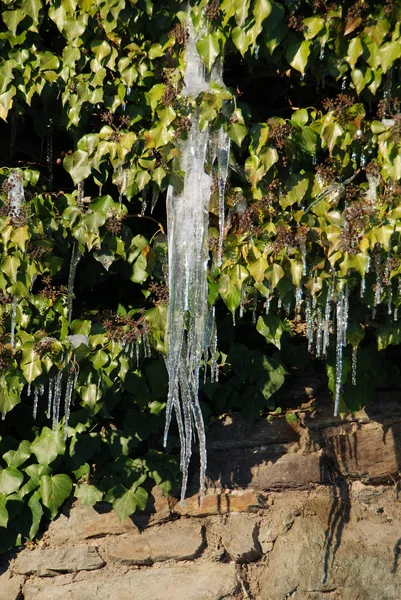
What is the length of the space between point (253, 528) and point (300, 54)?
198 centimetres

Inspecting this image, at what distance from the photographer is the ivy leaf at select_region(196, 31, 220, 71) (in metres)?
3.04

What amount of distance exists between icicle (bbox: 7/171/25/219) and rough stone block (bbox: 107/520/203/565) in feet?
4.98

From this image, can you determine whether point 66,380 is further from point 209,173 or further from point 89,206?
point 209,173

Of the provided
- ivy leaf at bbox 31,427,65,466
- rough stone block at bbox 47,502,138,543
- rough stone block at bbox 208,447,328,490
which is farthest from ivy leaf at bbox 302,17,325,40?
rough stone block at bbox 47,502,138,543

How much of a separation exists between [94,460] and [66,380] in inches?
21.0

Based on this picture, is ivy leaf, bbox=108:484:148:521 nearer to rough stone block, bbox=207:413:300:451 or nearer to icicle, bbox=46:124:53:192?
rough stone block, bbox=207:413:300:451

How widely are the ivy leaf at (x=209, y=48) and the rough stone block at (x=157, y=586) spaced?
6.84 feet

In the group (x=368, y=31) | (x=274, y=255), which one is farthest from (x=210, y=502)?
(x=368, y=31)

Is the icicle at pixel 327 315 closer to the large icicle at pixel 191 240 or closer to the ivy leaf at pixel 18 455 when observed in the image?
the large icicle at pixel 191 240

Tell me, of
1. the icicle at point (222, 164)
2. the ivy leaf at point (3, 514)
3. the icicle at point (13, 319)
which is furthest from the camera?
the ivy leaf at point (3, 514)

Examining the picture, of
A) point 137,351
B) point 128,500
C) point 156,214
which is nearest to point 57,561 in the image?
point 128,500

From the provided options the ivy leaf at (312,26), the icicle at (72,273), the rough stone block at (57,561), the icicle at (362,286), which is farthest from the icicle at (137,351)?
the ivy leaf at (312,26)

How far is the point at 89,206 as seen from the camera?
11.2ft

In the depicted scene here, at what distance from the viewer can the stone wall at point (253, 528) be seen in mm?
3783
